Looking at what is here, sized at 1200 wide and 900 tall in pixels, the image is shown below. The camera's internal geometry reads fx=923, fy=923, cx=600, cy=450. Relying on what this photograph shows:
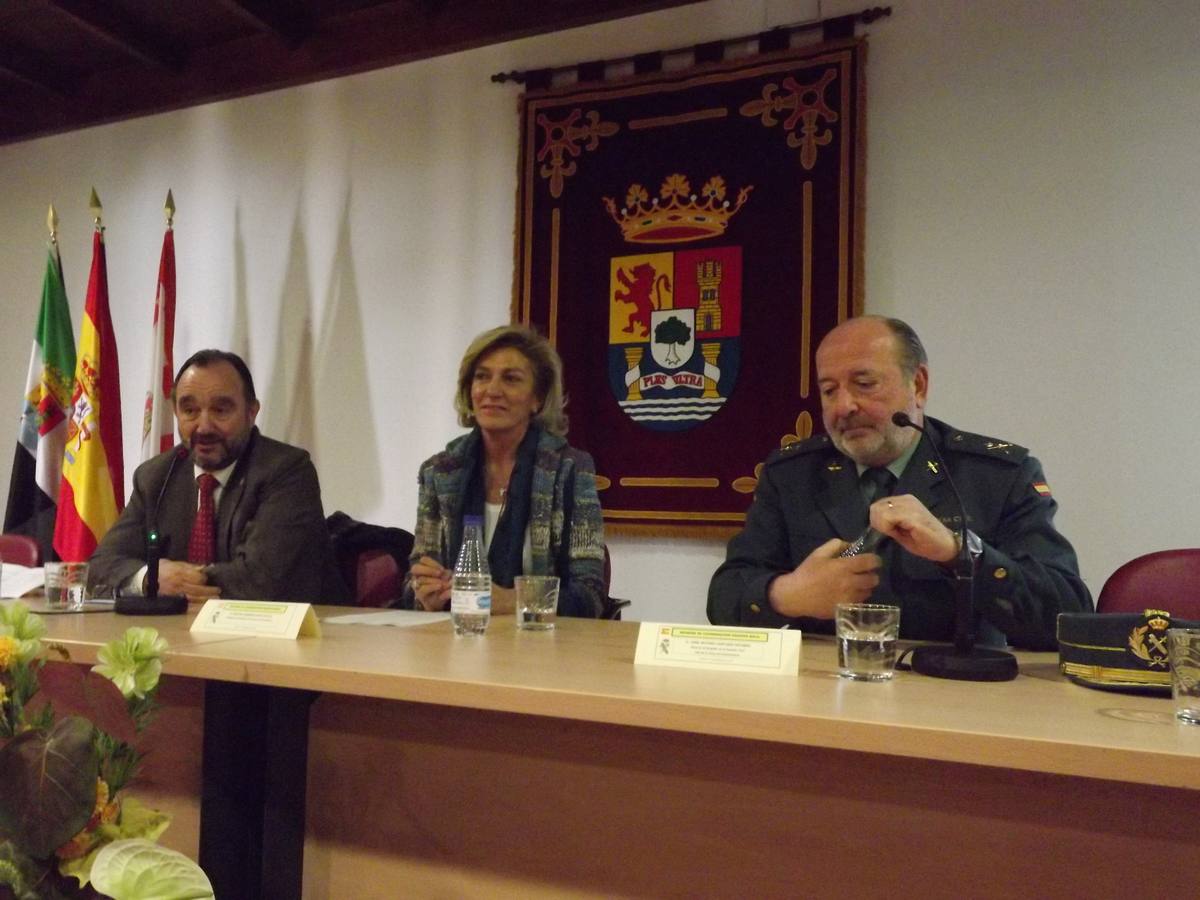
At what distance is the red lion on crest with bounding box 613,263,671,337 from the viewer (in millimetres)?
3051

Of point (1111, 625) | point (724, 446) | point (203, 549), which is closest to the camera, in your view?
point (1111, 625)

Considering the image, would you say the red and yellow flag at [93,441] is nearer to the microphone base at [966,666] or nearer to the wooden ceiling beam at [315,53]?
the wooden ceiling beam at [315,53]

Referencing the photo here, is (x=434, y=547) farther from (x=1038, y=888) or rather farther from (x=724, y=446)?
(x=1038, y=888)

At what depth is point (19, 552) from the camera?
8.70 feet

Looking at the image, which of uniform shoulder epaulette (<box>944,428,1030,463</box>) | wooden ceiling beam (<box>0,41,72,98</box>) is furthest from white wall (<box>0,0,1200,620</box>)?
uniform shoulder epaulette (<box>944,428,1030,463</box>)

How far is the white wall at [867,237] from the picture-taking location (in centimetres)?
251

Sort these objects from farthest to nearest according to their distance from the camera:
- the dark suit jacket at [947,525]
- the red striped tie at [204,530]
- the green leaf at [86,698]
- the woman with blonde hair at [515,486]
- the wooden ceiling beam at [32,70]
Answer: the wooden ceiling beam at [32,70] → the red striped tie at [204,530] → the woman with blonde hair at [515,486] → the dark suit jacket at [947,525] → the green leaf at [86,698]

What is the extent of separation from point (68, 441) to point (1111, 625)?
366cm

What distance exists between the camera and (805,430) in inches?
111

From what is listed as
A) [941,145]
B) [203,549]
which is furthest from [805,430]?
[203,549]

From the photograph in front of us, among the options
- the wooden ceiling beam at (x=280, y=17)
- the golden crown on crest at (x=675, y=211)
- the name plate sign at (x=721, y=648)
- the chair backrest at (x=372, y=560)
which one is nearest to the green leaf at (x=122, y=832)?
the name plate sign at (x=721, y=648)

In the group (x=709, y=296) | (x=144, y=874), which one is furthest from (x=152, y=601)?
(x=709, y=296)

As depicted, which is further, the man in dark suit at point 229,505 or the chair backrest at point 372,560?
the chair backrest at point 372,560

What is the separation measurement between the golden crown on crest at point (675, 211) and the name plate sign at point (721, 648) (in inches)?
83.3
